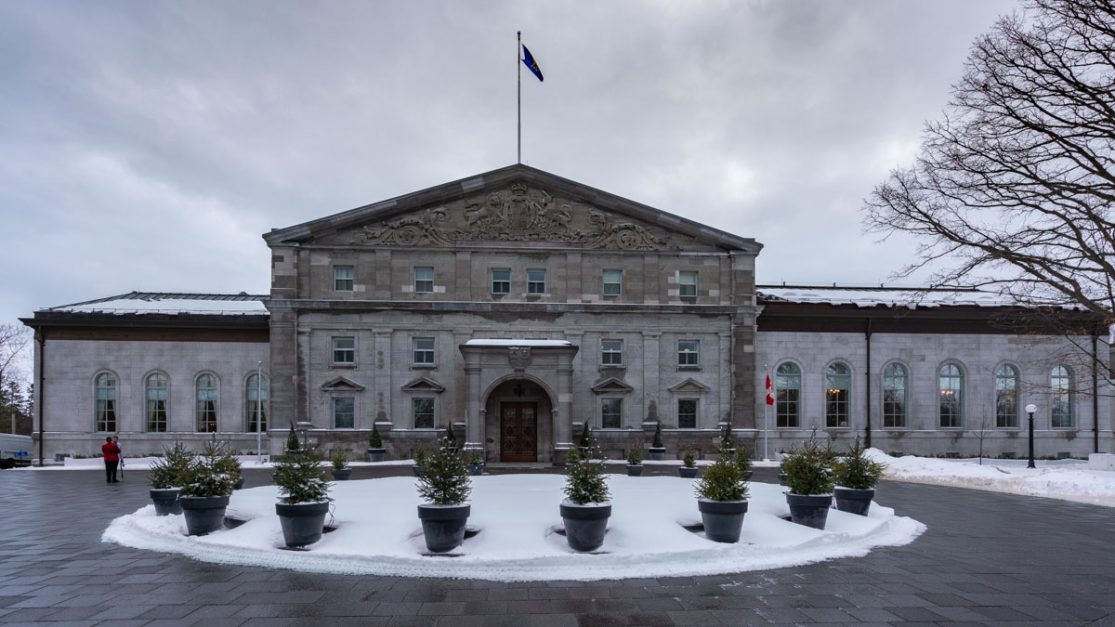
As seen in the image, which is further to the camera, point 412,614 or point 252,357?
point 252,357

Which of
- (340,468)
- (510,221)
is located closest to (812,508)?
(340,468)

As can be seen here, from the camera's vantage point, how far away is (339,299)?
3250 cm

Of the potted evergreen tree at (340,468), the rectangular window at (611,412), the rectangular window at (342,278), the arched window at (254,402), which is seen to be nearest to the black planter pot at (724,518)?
the potted evergreen tree at (340,468)

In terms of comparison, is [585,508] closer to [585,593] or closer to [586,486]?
[586,486]

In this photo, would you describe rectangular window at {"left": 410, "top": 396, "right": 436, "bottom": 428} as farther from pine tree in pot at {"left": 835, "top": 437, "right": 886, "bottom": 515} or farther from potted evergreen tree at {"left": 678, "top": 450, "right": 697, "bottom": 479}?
pine tree in pot at {"left": 835, "top": 437, "right": 886, "bottom": 515}

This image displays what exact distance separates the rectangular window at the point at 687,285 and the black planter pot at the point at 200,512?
2490 centimetres

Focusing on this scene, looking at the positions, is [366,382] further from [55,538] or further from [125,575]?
[125,575]

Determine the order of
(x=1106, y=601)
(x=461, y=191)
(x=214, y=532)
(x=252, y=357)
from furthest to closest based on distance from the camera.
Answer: (x=252, y=357) → (x=461, y=191) → (x=214, y=532) → (x=1106, y=601)

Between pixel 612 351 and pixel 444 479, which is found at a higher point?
pixel 612 351

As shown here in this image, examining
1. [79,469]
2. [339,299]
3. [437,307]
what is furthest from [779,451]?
[79,469]

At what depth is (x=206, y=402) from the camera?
34.5 metres

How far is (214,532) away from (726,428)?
24.5 meters

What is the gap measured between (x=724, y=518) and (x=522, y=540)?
379 centimetres

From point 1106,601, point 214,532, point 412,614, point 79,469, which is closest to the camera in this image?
point 412,614
